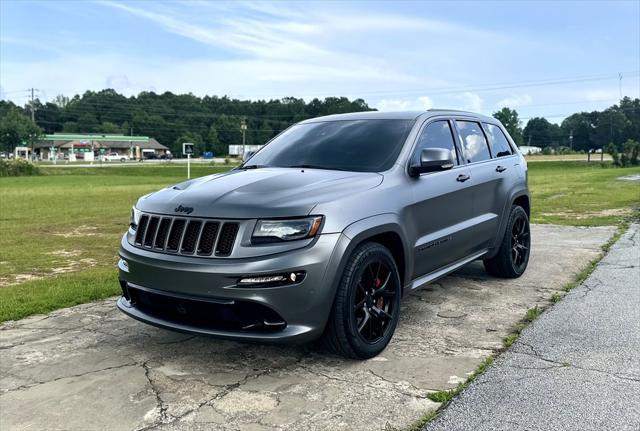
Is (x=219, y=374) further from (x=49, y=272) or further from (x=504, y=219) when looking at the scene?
(x=49, y=272)

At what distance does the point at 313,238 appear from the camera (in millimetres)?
3500

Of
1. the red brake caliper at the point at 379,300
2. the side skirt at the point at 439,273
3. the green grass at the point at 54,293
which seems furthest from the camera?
the green grass at the point at 54,293

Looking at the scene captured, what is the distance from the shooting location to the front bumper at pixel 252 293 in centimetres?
339

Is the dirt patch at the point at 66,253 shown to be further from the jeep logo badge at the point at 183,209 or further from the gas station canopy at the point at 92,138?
the gas station canopy at the point at 92,138

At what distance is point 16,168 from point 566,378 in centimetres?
4552

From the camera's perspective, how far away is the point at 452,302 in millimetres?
5449

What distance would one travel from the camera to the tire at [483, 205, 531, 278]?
20.1 feet

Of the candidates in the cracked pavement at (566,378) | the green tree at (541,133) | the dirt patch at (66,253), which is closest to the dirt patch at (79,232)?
the dirt patch at (66,253)

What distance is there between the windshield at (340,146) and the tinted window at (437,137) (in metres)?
0.17

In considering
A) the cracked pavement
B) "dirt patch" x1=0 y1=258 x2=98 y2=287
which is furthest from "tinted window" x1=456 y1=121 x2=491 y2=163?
"dirt patch" x1=0 y1=258 x2=98 y2=287

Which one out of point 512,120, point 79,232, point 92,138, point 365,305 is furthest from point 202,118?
point 365,305

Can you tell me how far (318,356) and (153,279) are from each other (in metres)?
1.28

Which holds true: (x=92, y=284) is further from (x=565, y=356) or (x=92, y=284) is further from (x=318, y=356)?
(x=565, y=356)

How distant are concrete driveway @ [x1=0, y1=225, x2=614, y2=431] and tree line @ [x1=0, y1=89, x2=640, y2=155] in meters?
125
